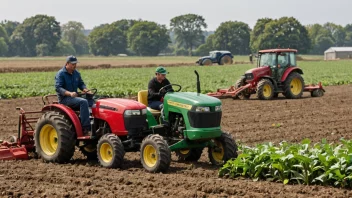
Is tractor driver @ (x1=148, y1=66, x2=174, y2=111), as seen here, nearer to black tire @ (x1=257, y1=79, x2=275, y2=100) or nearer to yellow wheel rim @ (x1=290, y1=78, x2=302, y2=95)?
black tire @ (x1=257, y1=79, x2=275, y2=100)

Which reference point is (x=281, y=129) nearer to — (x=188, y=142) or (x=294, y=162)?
(x=188, y=142)

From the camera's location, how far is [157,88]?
10.4m

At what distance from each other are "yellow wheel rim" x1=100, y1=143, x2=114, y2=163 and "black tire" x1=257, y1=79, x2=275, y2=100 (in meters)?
13.5

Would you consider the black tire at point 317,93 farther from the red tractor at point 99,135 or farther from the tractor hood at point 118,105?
the tractor hood at point 118,105

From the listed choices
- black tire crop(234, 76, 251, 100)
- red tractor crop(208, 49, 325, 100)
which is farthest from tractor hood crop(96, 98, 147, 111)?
black tire crop(234, 76, 251, 100)

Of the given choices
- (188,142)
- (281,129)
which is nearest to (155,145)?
(188,142)

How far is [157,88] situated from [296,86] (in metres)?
14.2

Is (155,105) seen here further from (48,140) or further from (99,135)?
(48,140)

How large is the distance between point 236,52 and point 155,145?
110180 mm

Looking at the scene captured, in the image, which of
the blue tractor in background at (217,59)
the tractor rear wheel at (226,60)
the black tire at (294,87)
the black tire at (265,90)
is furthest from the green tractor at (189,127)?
the tractor rear wheel at (226,60)

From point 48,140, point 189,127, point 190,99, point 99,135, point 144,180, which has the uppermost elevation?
point 190,99

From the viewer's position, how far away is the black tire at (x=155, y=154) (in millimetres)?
9078

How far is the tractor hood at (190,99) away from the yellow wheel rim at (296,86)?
567 inches

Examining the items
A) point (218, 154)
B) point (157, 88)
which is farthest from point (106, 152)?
point (218, 154)
